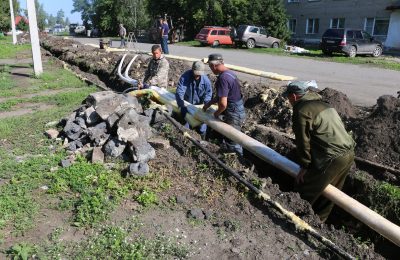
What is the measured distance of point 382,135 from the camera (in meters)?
6.21

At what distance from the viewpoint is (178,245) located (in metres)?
4.07

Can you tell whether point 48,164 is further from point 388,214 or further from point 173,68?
point 173,68

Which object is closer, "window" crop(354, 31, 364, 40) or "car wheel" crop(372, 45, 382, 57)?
→ "window" crop(354, 31, 364, 40)

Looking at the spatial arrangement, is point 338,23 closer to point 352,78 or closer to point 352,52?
point 352,52

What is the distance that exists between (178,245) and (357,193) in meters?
2.89

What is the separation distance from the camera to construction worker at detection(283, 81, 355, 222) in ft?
14.5

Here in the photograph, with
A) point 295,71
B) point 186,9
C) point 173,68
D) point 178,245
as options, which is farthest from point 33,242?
point 186,9

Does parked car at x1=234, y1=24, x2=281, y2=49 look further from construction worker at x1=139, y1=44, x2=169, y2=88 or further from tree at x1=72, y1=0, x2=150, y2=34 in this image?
tree at x1=72, y1=0, x2=150, y2=34

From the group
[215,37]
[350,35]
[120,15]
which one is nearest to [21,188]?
[350,35]

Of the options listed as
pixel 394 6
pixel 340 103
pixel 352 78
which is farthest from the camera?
pixel 394 6

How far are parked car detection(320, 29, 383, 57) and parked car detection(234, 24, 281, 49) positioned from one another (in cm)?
672

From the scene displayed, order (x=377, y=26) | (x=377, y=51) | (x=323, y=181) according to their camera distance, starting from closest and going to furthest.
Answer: (x=323, y=181)
(x=377, y=51)
(x=377, y=26)

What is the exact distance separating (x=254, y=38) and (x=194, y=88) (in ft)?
76.2

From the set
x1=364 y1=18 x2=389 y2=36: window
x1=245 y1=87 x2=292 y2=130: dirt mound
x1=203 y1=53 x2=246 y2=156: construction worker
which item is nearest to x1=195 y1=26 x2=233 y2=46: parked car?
x1=364 y1=18 x2=389 y2=36: window
